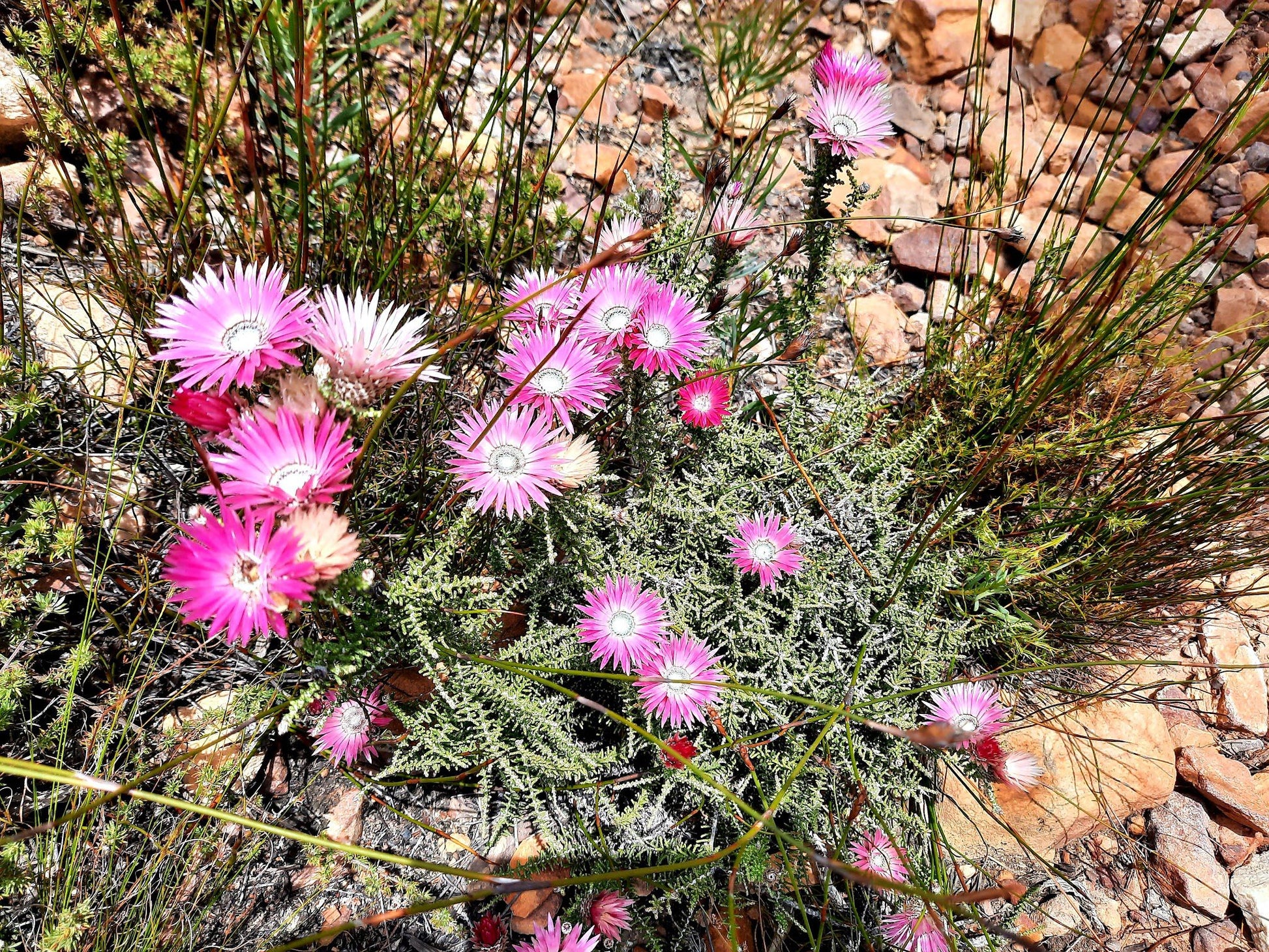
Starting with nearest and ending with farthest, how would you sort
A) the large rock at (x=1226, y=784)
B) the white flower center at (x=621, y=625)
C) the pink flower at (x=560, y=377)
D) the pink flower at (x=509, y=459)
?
the pink flower at (x=509, y=459), the pink flower at (x=560, y=377), the white flower center at (x=621, y=625), the large rock at (x=1226, y=784)

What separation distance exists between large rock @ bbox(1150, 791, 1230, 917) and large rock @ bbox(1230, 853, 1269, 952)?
31 millimetres

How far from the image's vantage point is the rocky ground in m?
1.85

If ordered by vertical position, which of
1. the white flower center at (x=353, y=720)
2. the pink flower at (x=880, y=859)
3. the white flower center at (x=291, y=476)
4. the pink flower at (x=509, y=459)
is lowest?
the pink flower at (x=880, y=859)

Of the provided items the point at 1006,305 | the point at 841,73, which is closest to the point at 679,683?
the point at 841,73

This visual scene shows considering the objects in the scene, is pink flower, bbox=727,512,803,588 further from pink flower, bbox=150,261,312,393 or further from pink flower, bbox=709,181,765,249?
pink flower, bbox=150,261,312,393

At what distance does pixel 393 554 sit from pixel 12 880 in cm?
95

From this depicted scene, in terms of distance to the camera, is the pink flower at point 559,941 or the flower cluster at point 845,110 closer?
the pink flower at point 559,941

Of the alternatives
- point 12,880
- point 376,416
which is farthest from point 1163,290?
point 12,880

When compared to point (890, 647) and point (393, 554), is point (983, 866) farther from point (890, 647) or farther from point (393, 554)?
point (393, 554)

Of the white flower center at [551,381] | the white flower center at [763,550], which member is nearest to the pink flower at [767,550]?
the white flower center at [763,550]

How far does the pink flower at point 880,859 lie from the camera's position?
6.01ft

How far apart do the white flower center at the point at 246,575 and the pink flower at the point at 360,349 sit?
1.03ft

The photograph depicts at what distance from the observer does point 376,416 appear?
4.20 ft

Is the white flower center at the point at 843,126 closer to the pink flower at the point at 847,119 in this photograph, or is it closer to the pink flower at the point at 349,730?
the pink flower at the point at 847,119
